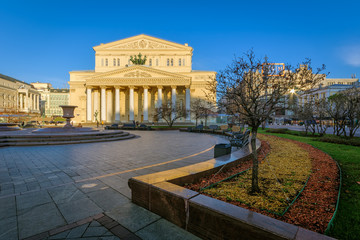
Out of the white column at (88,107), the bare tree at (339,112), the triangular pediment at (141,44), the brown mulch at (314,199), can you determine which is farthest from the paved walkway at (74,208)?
the triangular pediment at (141,44)

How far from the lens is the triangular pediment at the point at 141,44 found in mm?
53625

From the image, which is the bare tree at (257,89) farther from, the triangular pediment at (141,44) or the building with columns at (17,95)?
the building with columns at (17,95)

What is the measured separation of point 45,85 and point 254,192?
168688 mm

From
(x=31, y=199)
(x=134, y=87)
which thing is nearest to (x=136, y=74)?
(x=134, y=87)

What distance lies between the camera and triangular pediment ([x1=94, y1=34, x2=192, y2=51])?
53.6m

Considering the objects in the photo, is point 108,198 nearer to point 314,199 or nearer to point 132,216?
point 132,216

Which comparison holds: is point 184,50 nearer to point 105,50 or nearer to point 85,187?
point 105,50

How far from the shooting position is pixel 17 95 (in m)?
90.2

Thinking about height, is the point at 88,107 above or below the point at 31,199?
above

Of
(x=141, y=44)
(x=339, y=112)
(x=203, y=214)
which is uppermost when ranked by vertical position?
(x=141, y=44)

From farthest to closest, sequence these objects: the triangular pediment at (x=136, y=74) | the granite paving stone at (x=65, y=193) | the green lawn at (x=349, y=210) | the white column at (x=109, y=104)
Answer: the white column at (x=109, y=104) → the triangular pediment at (x=136, y=74) → the granite paving stone at (x=65, y=193) → the green lawn at (x=349, y=210)

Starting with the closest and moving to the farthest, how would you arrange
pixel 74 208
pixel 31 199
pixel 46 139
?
1. pixel 74 208
2. pixel 31 199
3. pixel 46 139

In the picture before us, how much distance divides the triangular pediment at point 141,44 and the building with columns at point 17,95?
54.2 metres

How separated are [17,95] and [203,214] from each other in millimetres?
120826
